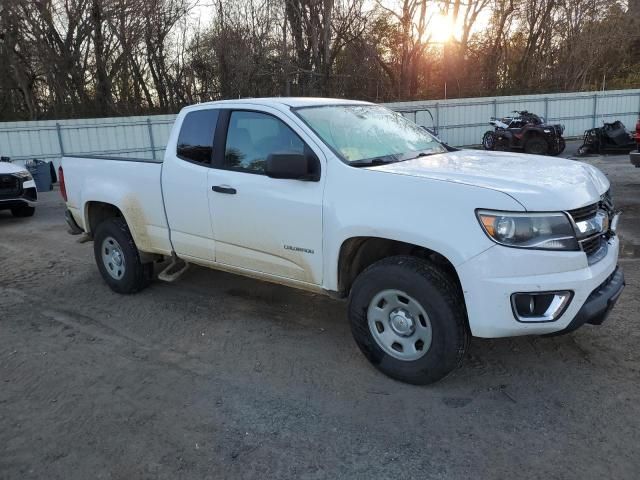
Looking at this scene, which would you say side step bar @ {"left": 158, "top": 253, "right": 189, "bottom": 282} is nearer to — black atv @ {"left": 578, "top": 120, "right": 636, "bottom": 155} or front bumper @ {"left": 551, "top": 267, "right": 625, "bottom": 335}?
front bumper @ {"left": 551, "top": 267, "right": 625, "bottom": 335}

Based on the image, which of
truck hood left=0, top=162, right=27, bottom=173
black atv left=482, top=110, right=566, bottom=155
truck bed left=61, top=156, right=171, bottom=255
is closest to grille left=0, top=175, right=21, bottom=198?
truck hood left=0, top=162, right=27, bottom=173

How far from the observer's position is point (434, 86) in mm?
28016

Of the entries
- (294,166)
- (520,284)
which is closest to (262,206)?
(294,166)

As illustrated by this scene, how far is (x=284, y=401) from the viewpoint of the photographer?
3.67 metres

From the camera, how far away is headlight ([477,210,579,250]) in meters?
3.21

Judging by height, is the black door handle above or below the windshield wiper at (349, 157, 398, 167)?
below

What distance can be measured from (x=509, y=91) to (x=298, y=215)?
1027 inches

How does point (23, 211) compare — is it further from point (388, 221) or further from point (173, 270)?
point (388, 221)

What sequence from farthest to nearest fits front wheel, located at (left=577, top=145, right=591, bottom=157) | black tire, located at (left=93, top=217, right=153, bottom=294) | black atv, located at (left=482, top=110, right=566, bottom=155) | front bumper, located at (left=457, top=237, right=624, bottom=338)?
front wheel, located at (left=577, top=145, right=591, bottom=157)
black atv, located at (left=482, top=110, right=566, bottom=155)
black tire, located at (left=93, top=217, right=153, bottom=294)
front bumper, located at (left=457, top=237, right=624, bottom=338)

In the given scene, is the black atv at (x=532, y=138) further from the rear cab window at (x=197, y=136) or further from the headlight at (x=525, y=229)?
the headlight at (x=525, y=229)

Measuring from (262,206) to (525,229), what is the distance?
1.92m

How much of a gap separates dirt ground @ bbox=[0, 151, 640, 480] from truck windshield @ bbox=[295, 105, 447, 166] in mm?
1506

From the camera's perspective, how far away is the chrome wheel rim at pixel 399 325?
143 inches

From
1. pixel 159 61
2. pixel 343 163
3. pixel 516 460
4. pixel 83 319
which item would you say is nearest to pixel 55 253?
pixel 83 319
